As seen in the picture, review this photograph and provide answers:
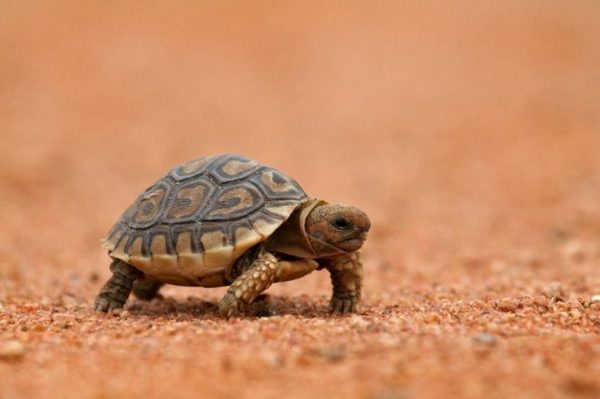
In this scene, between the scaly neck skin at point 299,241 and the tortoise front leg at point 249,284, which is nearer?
the tortoise front leg at point 249,284

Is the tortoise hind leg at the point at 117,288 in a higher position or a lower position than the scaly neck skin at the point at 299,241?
lower

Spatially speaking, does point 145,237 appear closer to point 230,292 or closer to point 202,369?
point 230,292

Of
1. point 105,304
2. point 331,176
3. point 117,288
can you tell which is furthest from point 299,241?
point 331,176

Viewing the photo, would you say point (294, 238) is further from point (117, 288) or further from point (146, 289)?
point (146, 289)

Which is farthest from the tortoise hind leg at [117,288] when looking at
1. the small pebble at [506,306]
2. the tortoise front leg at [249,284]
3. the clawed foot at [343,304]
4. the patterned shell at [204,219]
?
the small pebble at [506,306]

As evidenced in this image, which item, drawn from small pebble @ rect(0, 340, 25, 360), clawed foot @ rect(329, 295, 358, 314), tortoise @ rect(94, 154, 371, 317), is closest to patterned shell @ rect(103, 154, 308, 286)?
tortoise @ rect(94, 154, 371, 317)

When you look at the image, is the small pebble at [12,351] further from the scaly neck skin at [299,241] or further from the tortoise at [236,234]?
the scaly neck skin at [299,241]
